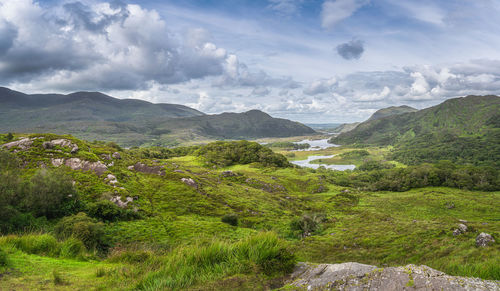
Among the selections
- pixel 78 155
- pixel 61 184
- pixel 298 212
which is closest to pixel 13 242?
pixel 61 184

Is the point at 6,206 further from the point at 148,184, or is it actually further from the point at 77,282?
the point at 148,184

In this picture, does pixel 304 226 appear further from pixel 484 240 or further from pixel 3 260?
pixel 3 260

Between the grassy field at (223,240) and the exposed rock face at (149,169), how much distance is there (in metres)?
2.16

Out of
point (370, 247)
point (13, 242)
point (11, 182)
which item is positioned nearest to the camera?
point (13, 242)

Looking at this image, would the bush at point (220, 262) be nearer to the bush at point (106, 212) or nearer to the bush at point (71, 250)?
the bush at point (71, 250)

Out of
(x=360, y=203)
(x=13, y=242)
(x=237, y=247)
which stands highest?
(x=237, y=247)

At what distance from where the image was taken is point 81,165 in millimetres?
40531

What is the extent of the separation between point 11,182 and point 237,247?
24.3 meters

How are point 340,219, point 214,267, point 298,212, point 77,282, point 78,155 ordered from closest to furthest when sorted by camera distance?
1. point 214,267
2. point 77,282
3. point 78,155
4. point 340,219
5. point 298,212

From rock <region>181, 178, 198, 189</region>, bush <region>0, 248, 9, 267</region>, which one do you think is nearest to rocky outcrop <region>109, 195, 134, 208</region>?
rock <region>181, 178, 198, 189</region>

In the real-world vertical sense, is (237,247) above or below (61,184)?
above

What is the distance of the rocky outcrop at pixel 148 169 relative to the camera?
53.7 metres

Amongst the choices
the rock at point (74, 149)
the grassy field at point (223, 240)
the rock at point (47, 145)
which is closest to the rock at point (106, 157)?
the grassy field at point (223, 240)

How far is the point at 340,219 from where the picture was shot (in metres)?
53.8
